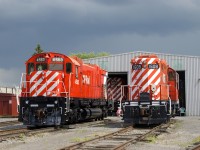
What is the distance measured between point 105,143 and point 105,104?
56.3 feet

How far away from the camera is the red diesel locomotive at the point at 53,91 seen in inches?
758

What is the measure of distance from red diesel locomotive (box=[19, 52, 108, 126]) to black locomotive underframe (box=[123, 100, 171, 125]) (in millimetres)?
3164

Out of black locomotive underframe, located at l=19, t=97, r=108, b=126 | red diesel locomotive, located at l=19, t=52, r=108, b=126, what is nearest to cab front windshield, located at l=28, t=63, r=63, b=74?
red diesel locomotive, located at l=19, t=52, r=108, b=126

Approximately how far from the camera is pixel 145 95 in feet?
66.4

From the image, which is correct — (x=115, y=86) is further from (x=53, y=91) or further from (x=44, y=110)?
(x=44, y=110)

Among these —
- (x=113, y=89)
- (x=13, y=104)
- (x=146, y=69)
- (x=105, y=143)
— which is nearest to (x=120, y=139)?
(x=105, y=143)

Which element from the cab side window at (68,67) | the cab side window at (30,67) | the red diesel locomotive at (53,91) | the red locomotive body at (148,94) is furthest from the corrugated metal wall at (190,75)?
the cab side window at (30,67)

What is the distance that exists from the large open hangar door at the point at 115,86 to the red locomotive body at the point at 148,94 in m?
11.3

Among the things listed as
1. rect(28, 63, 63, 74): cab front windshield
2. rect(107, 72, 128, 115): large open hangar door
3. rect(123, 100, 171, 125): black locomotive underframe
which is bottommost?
rect(123, 100, 171, 125): black locomotive underframe

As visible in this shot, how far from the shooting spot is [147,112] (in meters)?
19.5

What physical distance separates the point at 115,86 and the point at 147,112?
17914 millimetres

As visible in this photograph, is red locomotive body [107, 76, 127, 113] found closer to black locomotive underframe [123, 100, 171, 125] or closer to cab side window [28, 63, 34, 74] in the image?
cab side window [28, 63, 34, 74]

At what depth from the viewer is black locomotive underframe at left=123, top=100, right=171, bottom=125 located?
1947 centimetres

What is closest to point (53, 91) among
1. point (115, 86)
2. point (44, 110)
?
point (44, 110)
